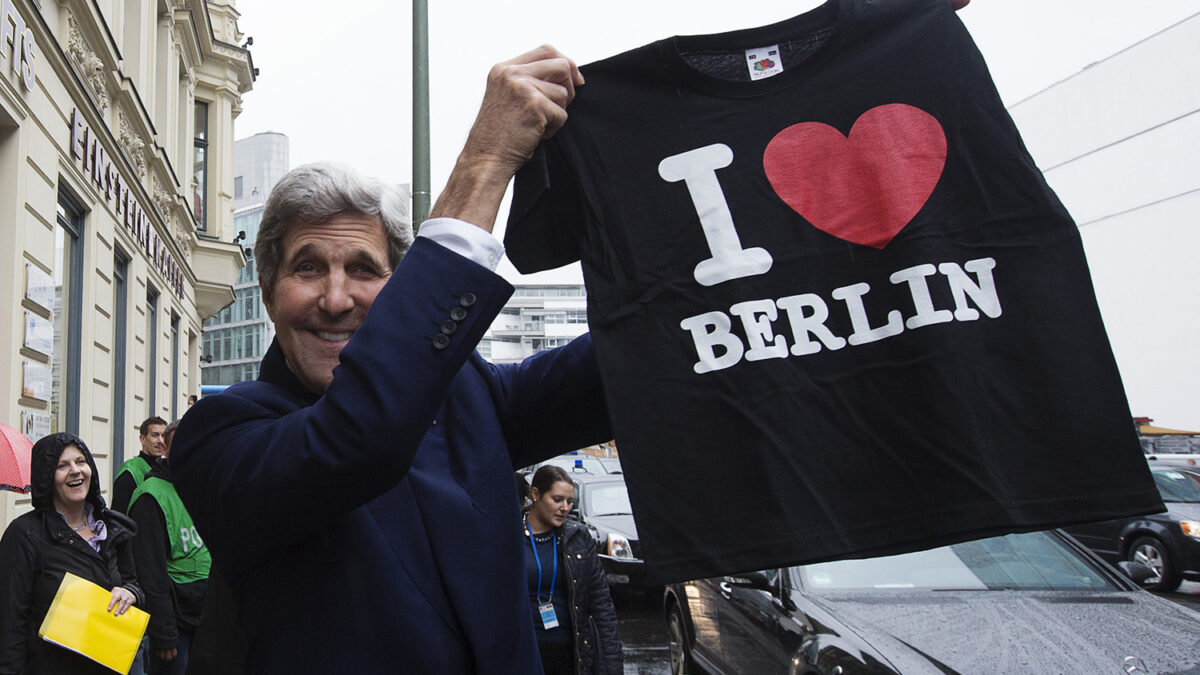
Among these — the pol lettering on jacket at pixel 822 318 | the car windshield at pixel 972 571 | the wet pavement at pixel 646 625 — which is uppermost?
the pol lettering on jacket at pixel 822 318

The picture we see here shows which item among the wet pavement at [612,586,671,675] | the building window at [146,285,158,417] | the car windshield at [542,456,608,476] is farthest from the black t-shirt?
the car windshield at [542,456,608,476]

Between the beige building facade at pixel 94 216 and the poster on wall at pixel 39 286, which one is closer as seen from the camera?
the beige building facade at pixel 94 216

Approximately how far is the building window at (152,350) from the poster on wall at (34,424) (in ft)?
19.8

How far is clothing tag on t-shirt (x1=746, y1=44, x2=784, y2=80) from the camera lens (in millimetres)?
1886

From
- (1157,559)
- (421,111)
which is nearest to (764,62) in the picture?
(421,111)

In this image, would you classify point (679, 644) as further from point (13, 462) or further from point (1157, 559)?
point (1157, 559)

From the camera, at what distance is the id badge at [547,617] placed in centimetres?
474

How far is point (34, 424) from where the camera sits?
6.97 metres

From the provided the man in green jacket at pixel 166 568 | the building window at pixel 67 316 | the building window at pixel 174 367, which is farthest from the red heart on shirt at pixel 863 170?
the building window at pixel 174 367

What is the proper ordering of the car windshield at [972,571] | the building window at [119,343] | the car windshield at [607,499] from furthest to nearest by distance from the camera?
the car windshield at [607,499] < the building window at [119,343] < the car windshield at [972,571]

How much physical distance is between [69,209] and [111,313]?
1.62 meters

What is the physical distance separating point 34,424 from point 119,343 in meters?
4.36

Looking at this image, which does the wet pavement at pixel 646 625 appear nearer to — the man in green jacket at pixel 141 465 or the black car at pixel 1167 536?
the black car at pixel 1167 536

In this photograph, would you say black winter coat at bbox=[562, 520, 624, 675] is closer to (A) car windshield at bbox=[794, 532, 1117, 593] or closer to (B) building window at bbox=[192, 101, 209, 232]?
(A) car windshield at bbox=[794, 532, 1117, 593]
